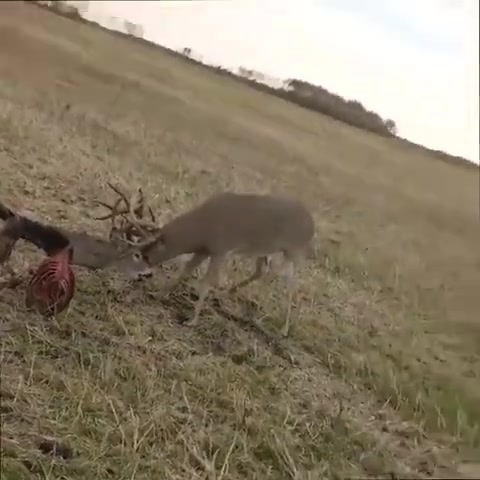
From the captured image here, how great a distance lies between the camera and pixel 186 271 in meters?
1.92

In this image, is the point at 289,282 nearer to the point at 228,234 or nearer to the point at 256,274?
the point at 256,274

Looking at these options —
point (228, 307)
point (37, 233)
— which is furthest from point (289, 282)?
point (37, 233)

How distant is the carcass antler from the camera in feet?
5.76

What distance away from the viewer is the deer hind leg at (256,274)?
173 centimetres

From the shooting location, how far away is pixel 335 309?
144 centimetres

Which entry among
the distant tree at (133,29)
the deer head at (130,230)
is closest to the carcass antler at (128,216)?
the deer head at (130,230)

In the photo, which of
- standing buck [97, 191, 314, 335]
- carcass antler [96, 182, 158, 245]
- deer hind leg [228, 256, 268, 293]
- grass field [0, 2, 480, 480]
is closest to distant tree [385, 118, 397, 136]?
grass field [0, 2, 480, 480]

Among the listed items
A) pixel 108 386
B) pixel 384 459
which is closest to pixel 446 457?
pixel 384 459

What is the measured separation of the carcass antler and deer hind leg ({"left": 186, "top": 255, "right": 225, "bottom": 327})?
139mm

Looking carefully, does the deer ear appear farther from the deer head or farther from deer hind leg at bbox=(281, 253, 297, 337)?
deer hind leg at bbox=(281, 253, 297, 337)

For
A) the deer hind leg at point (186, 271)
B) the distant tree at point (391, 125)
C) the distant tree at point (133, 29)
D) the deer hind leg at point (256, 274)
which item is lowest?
the deer hind leg at point (186, 271)

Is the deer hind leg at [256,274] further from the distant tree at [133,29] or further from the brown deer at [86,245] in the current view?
the distant tree at [133,29]

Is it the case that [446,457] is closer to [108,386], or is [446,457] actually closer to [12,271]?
[108,386]

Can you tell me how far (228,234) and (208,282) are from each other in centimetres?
15
